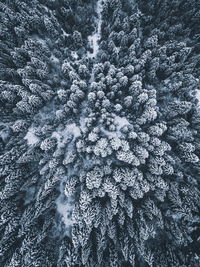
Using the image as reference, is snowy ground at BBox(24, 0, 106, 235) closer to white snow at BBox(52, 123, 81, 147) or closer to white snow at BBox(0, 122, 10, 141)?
white snow at BBox(52, 123, 81, 147)

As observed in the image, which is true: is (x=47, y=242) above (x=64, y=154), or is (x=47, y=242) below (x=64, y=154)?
below

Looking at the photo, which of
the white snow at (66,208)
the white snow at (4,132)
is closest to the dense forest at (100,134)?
the white snow at (66,208)

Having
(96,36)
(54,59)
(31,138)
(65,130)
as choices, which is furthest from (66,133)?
(96,36)

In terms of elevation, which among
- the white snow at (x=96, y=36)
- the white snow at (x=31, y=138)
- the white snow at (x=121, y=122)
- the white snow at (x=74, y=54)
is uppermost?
the white snow at (x=96, y=36)

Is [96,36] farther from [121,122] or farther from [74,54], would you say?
[121,122]

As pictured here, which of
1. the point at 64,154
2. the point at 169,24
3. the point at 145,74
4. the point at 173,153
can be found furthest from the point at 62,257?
the point at 169,24

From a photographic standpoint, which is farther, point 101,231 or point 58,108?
point 58,108

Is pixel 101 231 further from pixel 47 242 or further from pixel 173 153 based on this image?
pixel 173 153

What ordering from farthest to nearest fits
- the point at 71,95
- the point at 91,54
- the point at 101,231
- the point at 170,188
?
the point at 91,54
the point at 71,95
the point at 170,188
the point at 101,231

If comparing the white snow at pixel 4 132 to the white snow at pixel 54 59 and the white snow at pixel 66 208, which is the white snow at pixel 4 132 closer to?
the white snow at pixel 66 208

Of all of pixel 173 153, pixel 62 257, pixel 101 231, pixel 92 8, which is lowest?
pixel 62 257
